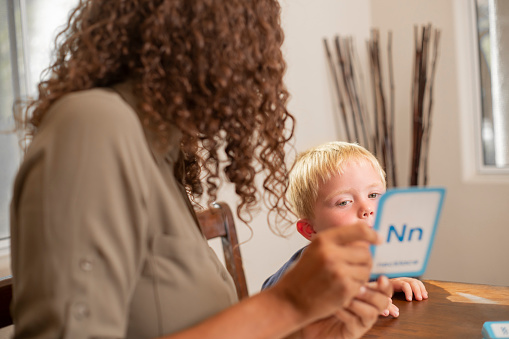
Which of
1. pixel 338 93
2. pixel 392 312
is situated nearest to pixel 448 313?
pixel 392 312

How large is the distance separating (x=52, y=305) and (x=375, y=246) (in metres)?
Result: 0.45

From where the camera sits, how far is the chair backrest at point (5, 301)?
1032 millimetres

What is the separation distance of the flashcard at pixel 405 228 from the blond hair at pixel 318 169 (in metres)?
0.72

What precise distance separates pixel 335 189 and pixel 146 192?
883 mm

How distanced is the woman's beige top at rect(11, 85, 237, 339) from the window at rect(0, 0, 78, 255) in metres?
1.01

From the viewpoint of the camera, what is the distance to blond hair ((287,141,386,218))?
1605 mm

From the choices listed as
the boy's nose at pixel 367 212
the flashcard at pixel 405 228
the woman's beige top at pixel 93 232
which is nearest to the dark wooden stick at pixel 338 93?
the boy's nose at pixel 367 212

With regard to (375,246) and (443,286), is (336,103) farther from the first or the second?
(375,246)

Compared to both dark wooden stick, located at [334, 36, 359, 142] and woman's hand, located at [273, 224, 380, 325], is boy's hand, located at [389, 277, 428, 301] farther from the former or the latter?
dark wooden stick, located at [334, 36, 359, 142]

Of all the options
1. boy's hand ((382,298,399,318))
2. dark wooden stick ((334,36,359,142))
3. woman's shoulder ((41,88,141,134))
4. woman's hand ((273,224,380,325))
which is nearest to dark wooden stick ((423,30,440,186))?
dark wooden stick ((334,36,359,142))

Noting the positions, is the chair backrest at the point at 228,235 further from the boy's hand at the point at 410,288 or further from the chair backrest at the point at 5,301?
the chair backrest at the point at 5,301

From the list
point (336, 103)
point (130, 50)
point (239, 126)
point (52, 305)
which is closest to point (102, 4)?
point (130, 50)

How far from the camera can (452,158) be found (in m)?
3.30

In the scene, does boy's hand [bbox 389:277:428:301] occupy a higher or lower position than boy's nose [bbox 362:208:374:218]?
lower
